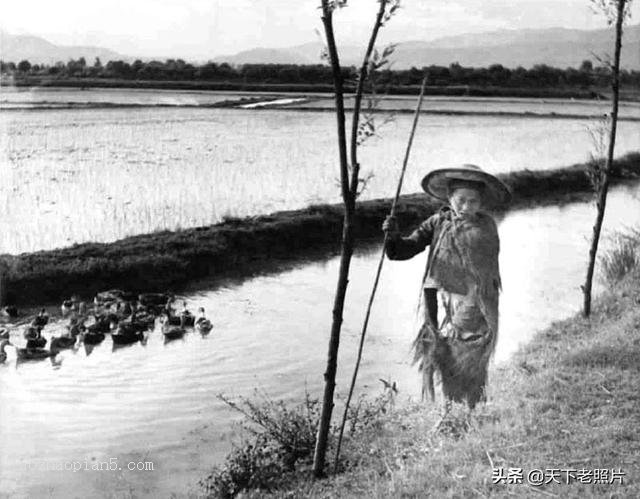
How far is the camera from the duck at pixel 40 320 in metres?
6.21

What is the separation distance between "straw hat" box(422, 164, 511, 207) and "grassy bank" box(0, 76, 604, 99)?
3104mm

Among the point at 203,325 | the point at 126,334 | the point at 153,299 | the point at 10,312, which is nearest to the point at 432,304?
the point at 203,325

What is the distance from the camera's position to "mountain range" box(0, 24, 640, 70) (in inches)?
250

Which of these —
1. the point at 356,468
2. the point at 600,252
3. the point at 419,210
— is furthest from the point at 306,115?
the point at 356,468

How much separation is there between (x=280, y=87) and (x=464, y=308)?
5.80 metres

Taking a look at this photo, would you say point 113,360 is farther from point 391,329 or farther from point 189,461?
point 391,329

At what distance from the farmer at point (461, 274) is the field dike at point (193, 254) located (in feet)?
10.00

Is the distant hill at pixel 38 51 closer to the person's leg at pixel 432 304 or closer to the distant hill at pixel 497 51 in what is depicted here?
the distant hill at pixel 497 51

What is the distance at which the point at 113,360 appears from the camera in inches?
229

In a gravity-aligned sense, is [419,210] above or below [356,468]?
above

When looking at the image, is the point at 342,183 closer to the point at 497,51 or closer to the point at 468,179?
the point at 468,179

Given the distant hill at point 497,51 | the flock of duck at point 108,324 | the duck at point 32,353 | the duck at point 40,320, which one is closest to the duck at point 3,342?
the flock of duck at point 108,324

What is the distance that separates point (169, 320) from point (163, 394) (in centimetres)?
96

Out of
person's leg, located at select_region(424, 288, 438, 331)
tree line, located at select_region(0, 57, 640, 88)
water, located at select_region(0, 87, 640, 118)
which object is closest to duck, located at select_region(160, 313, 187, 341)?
person's leg, located at select_region(424, 288, 438, 331)
